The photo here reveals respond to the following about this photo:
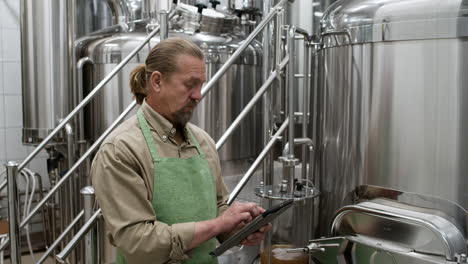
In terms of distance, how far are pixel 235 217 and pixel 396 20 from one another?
38.1 inches

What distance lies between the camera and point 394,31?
164cm

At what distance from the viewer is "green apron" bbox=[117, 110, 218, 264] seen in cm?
117

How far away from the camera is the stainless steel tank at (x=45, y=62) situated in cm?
288

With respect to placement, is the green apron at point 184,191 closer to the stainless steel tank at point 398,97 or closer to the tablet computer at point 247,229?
the tablet computer at point 247,229

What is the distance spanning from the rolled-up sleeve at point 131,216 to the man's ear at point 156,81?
0.18 meters

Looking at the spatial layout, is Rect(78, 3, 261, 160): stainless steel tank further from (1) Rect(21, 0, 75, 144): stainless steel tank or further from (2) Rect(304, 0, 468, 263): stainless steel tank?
(2) Rect(304, 0, 468, 263): stainless steel tank

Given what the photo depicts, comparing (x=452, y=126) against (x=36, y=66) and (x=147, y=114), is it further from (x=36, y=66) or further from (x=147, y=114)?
(x=36, y=66)

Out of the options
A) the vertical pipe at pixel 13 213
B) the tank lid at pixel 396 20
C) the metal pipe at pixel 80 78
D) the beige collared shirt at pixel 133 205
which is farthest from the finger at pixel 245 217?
the metal pipe at pixel 80 78

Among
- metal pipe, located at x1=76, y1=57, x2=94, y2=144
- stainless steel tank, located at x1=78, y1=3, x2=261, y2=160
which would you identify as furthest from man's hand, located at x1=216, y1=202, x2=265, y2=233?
metal pipe, located at x1=76, y1=57, x2=94, y2=144

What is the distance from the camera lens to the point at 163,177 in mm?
1173

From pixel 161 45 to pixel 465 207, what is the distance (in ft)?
3.66

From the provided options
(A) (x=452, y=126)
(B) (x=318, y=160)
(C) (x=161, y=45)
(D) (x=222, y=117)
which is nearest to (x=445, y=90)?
(A) (x=452, y=126)

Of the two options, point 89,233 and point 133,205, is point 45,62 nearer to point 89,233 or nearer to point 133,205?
point 89,233

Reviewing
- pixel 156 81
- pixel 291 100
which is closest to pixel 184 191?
pixel 156 81
